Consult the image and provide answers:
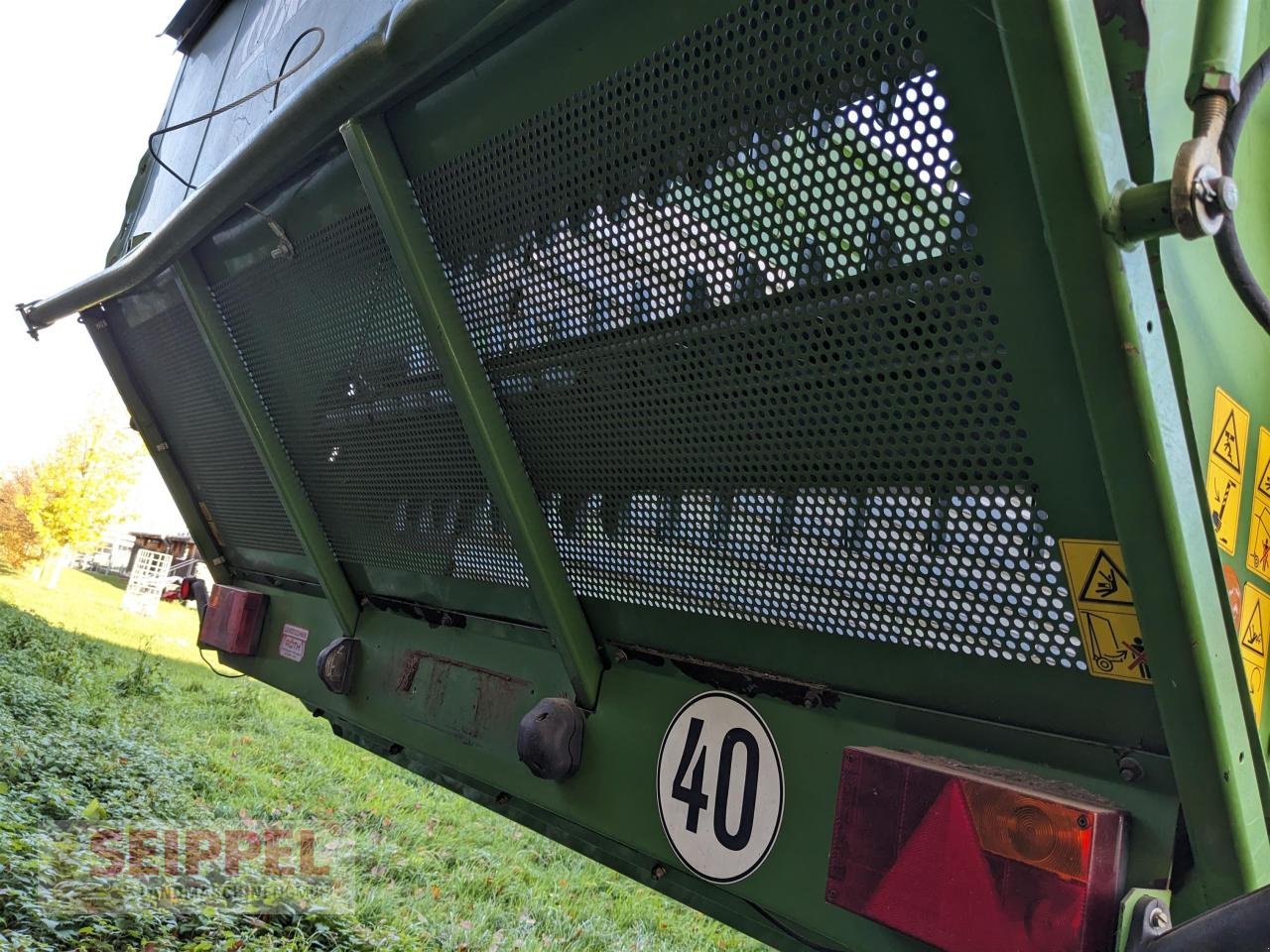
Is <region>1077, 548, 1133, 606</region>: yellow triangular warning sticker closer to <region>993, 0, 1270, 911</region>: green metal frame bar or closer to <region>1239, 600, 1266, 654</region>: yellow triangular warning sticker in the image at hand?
<region>993, 0, 1270, 911</region>: green metal frame bar

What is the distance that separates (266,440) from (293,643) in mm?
709

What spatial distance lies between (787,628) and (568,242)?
742mm

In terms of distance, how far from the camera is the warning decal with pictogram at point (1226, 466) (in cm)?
111

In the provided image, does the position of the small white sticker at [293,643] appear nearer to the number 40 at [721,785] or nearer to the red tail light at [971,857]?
the number 40 at [721,785]

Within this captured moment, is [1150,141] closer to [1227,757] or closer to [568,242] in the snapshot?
[1227,757]

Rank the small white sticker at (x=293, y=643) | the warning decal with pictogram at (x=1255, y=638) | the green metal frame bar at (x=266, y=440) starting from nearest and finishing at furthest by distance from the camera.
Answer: the warning decal with pictogram at (x=1255, y=638) → the green metal frame bar at (x=266, y=440) → the small white sticker at (x=293, y=643)

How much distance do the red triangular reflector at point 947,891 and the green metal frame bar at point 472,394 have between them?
0.76m

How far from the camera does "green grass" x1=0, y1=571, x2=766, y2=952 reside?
3.65 m

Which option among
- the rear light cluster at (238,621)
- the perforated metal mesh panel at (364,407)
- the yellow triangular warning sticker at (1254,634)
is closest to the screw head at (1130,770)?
the yellow triangular warning sticker at (1254,634)

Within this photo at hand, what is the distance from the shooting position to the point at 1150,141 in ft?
3.03

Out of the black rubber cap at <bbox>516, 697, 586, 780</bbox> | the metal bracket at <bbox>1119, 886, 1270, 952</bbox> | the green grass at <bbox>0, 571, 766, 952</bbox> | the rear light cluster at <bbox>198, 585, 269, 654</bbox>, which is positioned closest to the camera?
the metal bracket at <bbox>1119, 886, 1270, 952</bbox>

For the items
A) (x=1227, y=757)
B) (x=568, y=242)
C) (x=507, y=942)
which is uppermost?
(x=568, y=242)

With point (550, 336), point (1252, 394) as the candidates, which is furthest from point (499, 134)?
point (1252, 394)

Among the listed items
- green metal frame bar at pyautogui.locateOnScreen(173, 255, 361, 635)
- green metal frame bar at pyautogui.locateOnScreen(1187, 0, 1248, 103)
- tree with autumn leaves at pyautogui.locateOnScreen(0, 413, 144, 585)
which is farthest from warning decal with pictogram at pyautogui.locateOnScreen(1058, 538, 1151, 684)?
tree with autumn leaves at pyautogui.locateOnScreen(0, 413, 144, 585)
